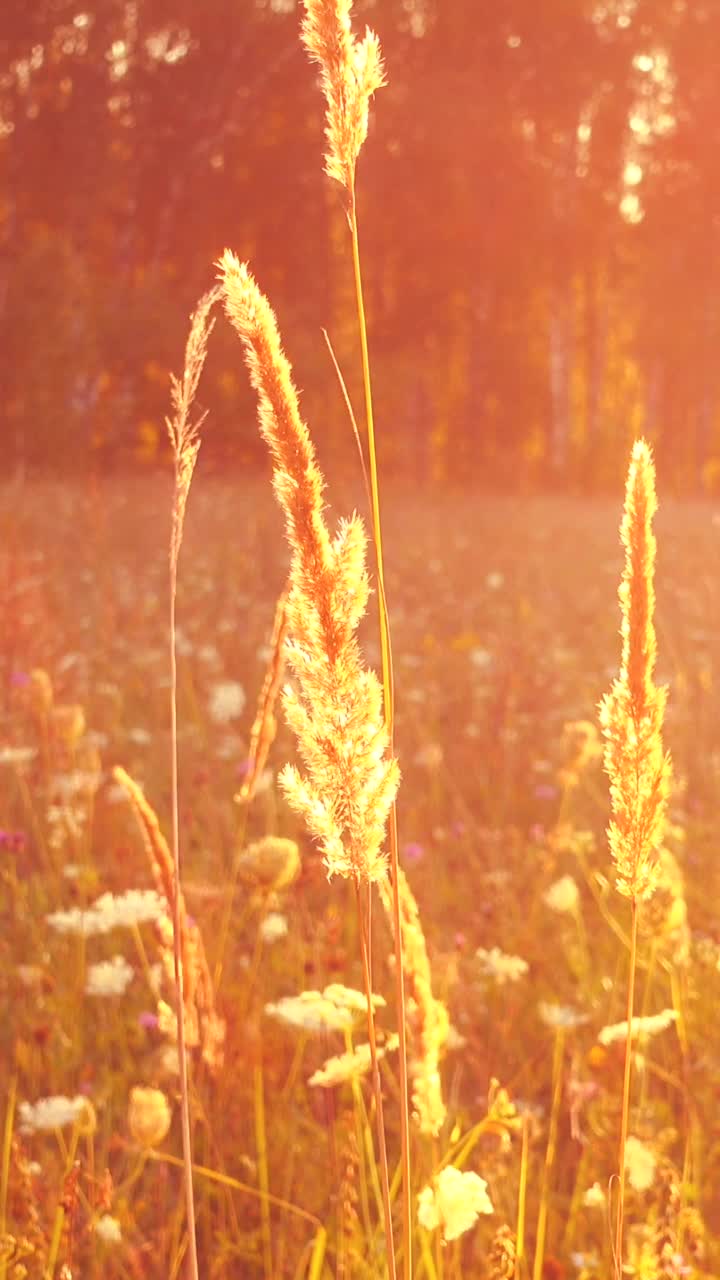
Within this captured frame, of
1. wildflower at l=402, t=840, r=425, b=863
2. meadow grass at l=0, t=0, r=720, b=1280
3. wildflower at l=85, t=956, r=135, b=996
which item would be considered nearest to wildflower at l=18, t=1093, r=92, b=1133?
meadow grass at l=0, t=0, r=720, b=1280

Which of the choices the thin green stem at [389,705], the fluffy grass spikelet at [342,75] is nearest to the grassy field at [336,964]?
the thin green stem at [389,705]

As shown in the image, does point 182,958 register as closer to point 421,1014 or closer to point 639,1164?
point 421,1014

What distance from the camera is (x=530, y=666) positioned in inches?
232

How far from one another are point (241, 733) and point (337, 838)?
148 inches

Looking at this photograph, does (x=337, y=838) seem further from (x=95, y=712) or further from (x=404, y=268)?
(x=404, y=268)

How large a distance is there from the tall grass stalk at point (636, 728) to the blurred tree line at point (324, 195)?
1524 cm

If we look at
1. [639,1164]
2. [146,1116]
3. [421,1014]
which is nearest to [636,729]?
[421,1014]

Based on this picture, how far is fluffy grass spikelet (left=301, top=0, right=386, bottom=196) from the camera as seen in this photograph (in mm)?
806

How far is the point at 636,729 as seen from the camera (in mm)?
867

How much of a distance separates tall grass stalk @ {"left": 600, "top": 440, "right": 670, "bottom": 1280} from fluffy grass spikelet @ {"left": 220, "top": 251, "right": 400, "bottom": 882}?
0.50ft

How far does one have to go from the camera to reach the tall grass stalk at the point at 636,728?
2.75ft

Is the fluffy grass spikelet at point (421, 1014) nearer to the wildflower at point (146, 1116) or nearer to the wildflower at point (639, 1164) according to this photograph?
the wildflower at point (146, 1116)

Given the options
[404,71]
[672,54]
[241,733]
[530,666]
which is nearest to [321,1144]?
[241,733]

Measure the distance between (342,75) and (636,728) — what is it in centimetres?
42
